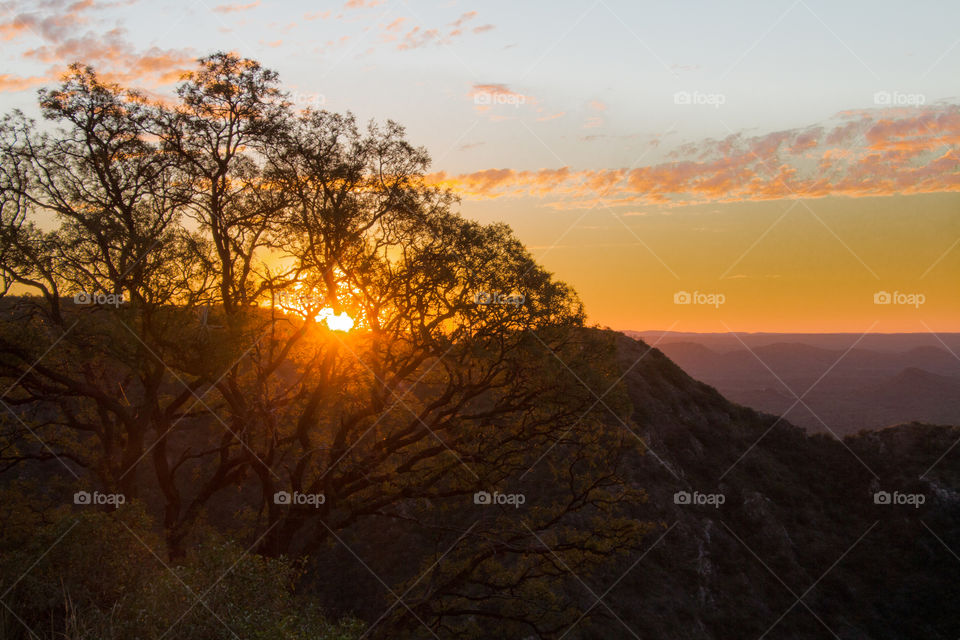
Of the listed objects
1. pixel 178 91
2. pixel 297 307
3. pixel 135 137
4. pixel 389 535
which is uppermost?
pixel 178 91

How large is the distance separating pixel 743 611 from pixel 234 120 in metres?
43.1

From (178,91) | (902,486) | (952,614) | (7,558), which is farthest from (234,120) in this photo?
(902,486)

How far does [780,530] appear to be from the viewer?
4850cm

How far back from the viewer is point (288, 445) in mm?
23938

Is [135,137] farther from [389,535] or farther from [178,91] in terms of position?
[389,535]
